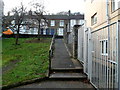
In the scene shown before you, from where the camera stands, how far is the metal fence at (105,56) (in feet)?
11.1

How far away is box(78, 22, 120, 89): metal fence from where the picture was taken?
337 centimetres

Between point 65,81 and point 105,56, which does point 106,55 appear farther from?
point 65,81

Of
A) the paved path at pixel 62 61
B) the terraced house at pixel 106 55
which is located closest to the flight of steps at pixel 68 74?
the paved path at pixel 62 61

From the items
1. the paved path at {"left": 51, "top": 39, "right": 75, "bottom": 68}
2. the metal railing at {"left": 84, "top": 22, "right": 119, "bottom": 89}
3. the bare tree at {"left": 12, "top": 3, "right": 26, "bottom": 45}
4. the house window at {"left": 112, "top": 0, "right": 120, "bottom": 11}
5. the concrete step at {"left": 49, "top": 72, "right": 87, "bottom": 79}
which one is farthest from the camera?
the bare tree at {"left": 12, "top": 3, "right": 26, "bottom": 45}

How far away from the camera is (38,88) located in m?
5.15

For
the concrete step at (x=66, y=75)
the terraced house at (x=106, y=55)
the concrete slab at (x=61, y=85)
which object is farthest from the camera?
the concrete step at (x=66, y=75)

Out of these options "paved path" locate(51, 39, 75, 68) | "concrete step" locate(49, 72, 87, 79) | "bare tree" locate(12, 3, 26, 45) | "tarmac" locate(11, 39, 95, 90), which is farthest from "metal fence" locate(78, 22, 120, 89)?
"bare tree" locate(12, 3, 26, 45)

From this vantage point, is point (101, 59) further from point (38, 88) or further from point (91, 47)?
point (38, 88)

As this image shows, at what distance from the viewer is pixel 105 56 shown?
160 inches

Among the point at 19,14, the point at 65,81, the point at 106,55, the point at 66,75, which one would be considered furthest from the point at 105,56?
the point at 19,14

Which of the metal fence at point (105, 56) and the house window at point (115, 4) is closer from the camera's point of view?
the metal fence at point (105, 56)

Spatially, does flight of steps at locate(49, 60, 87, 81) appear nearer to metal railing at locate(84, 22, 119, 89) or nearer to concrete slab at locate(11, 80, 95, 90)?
concrete slab at locate(11, 80, 95, 90)

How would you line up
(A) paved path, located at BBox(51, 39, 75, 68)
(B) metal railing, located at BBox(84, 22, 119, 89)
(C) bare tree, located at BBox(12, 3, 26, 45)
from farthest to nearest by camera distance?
1. (C) bare tree, located at BBox(12, 3, 26, 45)
2. (A) paved path, located at BBox(51, 39, 75, 68)
3. (B) metal railing, located at BBox(84, 22, 119, 89)

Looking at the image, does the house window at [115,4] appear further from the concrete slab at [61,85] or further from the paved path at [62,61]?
the concrete slab at [61,85]
